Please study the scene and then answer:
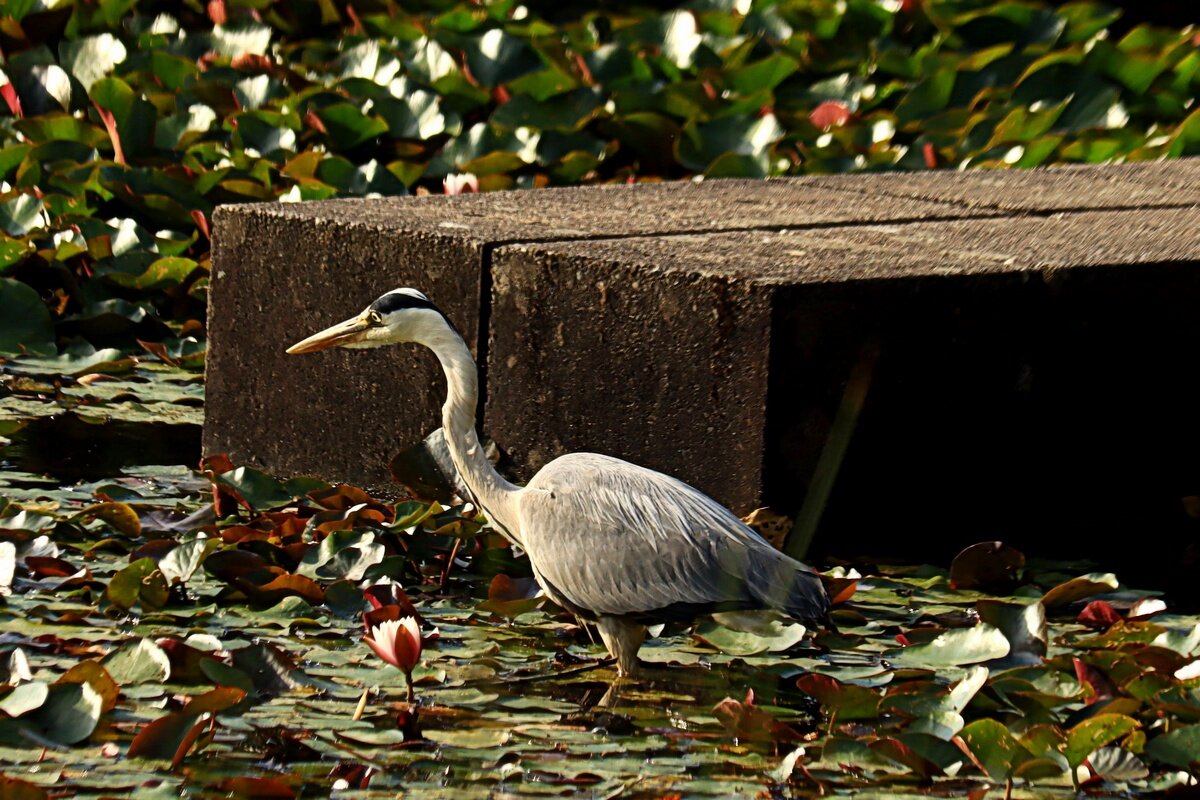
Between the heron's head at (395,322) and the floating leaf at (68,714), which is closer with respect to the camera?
the floating leaf at (68,714)

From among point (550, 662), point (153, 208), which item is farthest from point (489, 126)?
point (550, 662)

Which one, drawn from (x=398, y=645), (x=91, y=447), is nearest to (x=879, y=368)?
(x=398, y=645)

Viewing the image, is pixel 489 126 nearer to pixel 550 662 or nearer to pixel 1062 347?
pixel 1062 347

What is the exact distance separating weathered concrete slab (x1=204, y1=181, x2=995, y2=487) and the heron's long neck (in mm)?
635

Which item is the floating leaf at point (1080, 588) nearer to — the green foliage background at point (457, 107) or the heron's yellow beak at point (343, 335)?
the heron's yellow beak at point (343, 335)

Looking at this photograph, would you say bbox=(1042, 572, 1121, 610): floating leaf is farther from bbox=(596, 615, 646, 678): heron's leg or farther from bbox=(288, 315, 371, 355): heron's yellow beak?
bbox=(288, 315, 371, 355): heron's yellow beak

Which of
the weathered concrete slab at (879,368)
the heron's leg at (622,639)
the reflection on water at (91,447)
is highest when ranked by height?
the weathered concrete slab at (879,368)

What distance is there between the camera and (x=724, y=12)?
8156 millimetres

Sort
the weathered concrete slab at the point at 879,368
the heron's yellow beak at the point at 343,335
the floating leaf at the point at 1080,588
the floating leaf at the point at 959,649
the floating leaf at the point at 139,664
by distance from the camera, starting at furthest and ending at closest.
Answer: the weathered concrete slab at the point at 879,368 < the heron's yellow beak at the point at 343,335 < the floating leaf at the point at 1080,588 < the floating leaf at the point at 959,649 < the floating leaf at the point at 139,664

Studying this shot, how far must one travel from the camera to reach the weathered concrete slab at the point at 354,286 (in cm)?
443

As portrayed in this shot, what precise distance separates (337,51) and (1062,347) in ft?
14.1

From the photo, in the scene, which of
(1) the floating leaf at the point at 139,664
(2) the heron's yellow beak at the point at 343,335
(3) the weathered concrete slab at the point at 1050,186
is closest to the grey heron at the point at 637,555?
(2) the heron's yellow beak at the point at 343,335

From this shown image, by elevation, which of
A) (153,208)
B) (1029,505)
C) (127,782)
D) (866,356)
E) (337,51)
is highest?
(337,51)

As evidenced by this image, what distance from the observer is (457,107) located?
22.9ft
